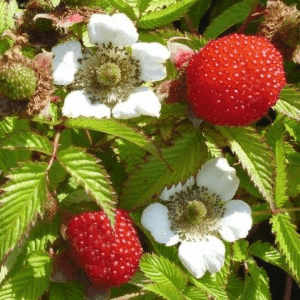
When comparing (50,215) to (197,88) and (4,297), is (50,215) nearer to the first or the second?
(4,297)

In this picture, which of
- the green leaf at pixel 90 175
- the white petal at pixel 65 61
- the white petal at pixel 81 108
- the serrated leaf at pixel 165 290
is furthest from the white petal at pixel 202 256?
the white petal at pixel 65 61

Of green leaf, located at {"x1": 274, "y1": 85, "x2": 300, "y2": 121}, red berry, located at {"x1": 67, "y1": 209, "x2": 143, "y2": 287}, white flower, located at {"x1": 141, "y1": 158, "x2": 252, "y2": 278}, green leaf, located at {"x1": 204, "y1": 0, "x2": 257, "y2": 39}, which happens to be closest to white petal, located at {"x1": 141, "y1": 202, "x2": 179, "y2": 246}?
white flower, located at {"x1": 141, "y1": 158, "x2": 252, "y2": 278}

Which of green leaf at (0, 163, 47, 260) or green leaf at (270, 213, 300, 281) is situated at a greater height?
green leaf at (0, 163, 47, 260)

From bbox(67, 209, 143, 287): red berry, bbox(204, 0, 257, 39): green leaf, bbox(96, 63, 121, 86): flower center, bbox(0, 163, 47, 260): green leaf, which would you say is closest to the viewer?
bbox(0, 163, 47, 260): green leaf

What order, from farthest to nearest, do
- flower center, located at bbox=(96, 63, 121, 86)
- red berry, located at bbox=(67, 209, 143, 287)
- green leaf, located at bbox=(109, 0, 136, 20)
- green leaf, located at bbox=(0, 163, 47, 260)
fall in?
1. green leaf, located at bbox=(109, 0, 136, 20)
2. flower center, located at bbox=(96, 63, 121, 86)
3. red berry, located at bbox=(67, 209, 143, 287)
4. green leaf, located at bbox=(0, 163, 47, 260)

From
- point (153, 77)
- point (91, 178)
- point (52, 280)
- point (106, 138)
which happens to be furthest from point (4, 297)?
point (153, 77)

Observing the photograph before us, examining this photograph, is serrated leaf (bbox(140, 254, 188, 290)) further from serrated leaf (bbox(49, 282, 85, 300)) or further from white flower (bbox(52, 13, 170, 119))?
white flower (bbox(52, 13, 170, 119))

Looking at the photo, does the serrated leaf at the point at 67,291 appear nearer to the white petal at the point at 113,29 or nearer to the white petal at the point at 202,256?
the white petal at the point at 202,256
